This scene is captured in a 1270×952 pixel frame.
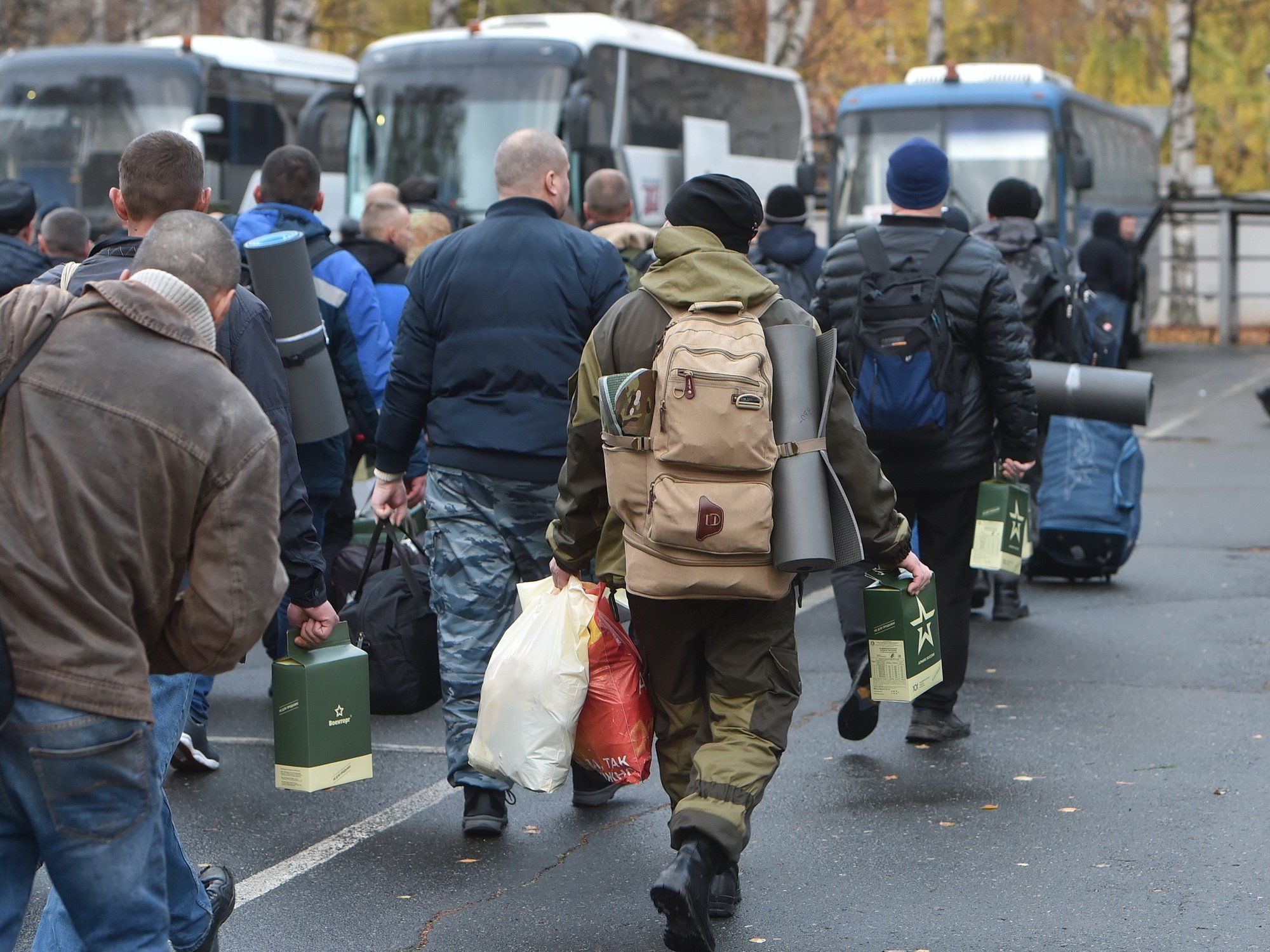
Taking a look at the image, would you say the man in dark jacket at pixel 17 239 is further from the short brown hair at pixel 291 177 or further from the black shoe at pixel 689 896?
the black shoe at pixel 689 896

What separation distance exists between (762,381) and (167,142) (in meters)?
1.44

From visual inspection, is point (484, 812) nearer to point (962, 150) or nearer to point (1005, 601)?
point (1005, 601)

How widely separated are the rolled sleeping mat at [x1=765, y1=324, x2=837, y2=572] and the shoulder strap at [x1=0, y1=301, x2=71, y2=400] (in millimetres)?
1723

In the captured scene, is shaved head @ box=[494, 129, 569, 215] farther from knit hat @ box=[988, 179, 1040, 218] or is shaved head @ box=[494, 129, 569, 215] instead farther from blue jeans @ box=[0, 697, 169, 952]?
knit hat @ box=[988, 179, 1040, 218]

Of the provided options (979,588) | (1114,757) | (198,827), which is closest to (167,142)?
(198,827)

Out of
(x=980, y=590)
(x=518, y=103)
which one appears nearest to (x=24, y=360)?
(x=980, y=590)

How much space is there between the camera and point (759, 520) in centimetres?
382

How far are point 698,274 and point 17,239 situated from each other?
180 inches

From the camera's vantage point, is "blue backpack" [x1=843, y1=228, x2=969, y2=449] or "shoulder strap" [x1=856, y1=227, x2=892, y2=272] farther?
"shoulder strap" [x1=856, y1=227, x2=892, y2=272]

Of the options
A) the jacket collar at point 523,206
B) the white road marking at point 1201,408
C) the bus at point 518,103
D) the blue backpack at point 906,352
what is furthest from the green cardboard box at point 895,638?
the bus at point 518,103

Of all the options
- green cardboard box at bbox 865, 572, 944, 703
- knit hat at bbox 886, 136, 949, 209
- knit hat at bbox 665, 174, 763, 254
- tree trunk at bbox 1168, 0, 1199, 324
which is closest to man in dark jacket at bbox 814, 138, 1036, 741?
knit hat at bbox 886, 136, 949, 209

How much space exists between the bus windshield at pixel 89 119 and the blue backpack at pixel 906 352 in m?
15.0

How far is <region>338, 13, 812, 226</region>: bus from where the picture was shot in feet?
58.3

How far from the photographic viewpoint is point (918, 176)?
5.65m
